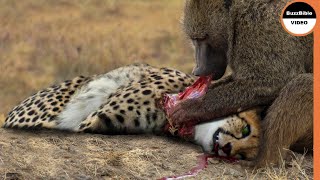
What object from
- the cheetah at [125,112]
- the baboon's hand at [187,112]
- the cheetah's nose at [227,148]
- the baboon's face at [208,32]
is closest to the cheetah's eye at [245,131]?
the cheetah at [125,112]

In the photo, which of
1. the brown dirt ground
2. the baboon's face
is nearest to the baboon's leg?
the brown dirt ground

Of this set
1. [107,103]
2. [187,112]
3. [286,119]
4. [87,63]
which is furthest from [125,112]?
[87,63]

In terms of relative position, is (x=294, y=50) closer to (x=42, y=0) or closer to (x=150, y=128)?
(x=150, y=128)

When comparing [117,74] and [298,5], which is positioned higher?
[298,5]

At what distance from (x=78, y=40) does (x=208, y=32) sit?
18.6ft

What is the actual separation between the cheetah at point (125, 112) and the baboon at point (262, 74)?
0.30 feet

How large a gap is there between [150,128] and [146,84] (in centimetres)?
35

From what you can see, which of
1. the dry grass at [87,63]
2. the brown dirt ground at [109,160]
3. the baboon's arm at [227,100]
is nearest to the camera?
the brown dirt ground at [109,160]

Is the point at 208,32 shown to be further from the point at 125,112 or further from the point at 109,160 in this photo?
the point at 109,160

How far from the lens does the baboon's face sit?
5352 mm

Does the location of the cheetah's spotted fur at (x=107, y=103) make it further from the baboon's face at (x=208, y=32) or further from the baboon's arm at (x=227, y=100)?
the baboon's face at (x=208, y=32)

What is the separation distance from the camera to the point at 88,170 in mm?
4867

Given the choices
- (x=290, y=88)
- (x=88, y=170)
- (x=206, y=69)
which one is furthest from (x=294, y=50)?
(x=88, y=170)

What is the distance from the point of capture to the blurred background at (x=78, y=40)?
956cm
